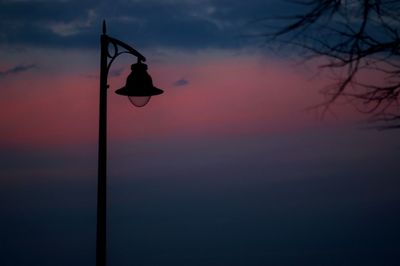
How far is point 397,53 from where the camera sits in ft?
19.9

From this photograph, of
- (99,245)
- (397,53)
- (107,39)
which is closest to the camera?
(397,53)

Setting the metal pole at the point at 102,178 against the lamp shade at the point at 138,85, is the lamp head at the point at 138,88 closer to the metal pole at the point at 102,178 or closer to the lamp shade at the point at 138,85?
the lamp shade at the point at 138,85

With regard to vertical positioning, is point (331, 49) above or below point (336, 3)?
below

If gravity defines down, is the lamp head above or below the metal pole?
above

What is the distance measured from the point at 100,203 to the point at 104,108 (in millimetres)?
1186

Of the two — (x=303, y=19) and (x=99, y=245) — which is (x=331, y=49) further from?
(x=99, y=245)

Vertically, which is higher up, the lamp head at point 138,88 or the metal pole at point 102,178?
the lamp head at point 138,88

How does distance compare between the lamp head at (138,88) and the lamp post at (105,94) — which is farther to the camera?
the lamp head at (138,88)

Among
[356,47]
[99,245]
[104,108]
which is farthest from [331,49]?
[99,245]

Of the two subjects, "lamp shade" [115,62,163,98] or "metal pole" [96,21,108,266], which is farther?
"lamp shade" [115,62,163,98]

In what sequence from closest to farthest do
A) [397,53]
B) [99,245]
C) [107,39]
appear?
[397,53] < [99,245] < [107,39]

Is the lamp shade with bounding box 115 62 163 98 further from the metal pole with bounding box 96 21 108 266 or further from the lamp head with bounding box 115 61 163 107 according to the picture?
the metal pole with bounding box 96 21 108 266

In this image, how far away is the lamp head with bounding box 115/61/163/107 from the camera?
8.36 meters

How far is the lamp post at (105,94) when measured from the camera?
7500 millimetres
